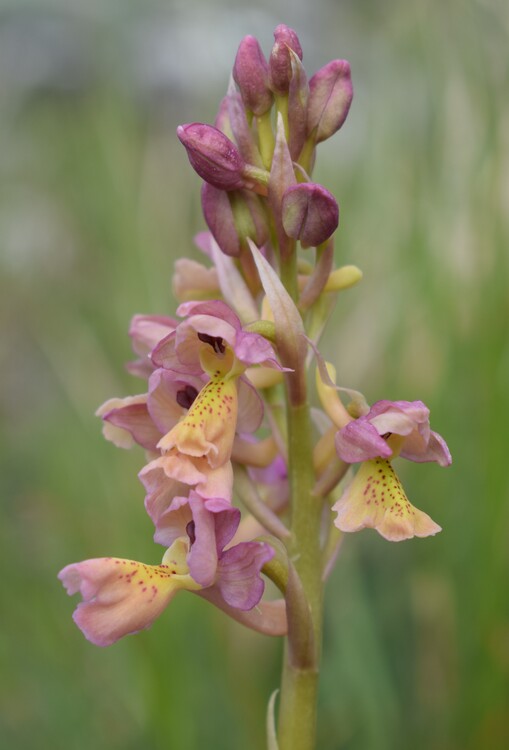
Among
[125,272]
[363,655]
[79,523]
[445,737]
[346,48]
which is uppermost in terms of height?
[346,48]

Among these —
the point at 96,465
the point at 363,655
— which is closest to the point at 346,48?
the point at 96,465

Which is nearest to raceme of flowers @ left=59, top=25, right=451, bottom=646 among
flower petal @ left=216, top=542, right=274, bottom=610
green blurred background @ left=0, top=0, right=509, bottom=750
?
flower petal @ left=216, top=542, right=274, bottom=610

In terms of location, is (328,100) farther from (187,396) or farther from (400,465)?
(400,465)

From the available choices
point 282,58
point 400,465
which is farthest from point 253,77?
point 400,465

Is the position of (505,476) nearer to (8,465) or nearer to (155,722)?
(155,722)

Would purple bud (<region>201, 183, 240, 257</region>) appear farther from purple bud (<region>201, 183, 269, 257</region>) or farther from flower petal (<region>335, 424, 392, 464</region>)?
flower petal (<region>335, 424, 392, 464</region>)

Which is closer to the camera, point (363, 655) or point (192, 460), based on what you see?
point (192, 460)
